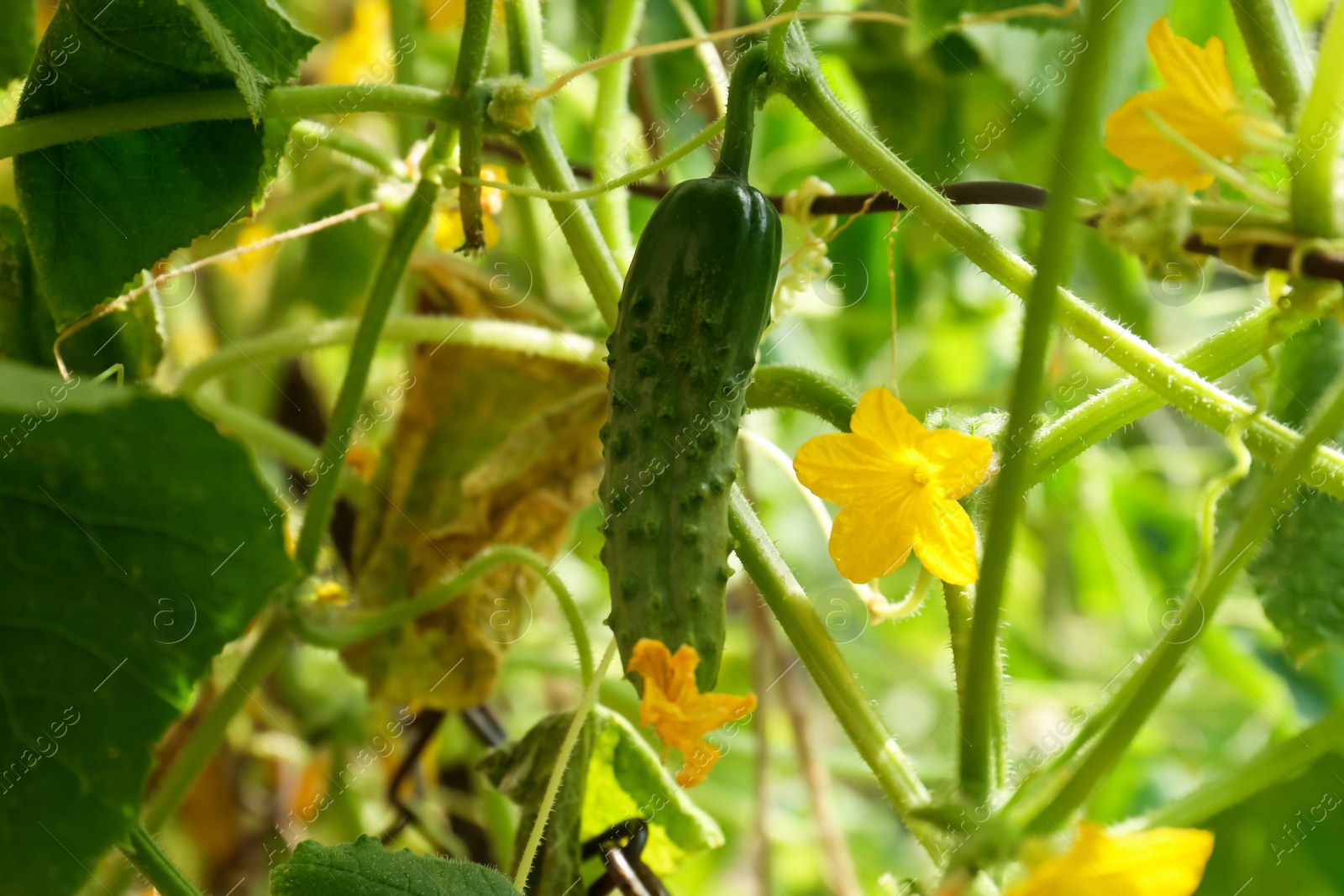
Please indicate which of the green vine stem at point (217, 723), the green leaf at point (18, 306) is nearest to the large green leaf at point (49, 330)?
the green leaf at point (18, 306)

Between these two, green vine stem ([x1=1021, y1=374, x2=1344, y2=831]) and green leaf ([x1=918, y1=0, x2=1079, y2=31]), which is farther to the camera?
green leaf ([x1=918, y1=0, x2=1079, y2=31])

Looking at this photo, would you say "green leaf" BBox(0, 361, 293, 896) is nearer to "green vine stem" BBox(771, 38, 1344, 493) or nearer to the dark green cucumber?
the dark green cucumber

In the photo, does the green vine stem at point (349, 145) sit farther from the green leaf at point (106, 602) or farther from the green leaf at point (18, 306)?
the green leaf at point (106, 602)

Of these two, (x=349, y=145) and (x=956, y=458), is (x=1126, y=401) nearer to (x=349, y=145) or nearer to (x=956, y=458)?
(x=956, y=458)

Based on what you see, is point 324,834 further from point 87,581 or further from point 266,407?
point 87,581

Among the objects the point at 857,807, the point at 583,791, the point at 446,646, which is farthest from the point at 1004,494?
the point at 857,807

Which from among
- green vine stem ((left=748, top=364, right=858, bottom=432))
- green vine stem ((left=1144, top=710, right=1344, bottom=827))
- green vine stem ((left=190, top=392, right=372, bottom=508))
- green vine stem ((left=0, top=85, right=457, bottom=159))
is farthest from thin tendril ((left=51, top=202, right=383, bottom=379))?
green vine stem ((left=1144, top=710, right=1344, bottom=827))
